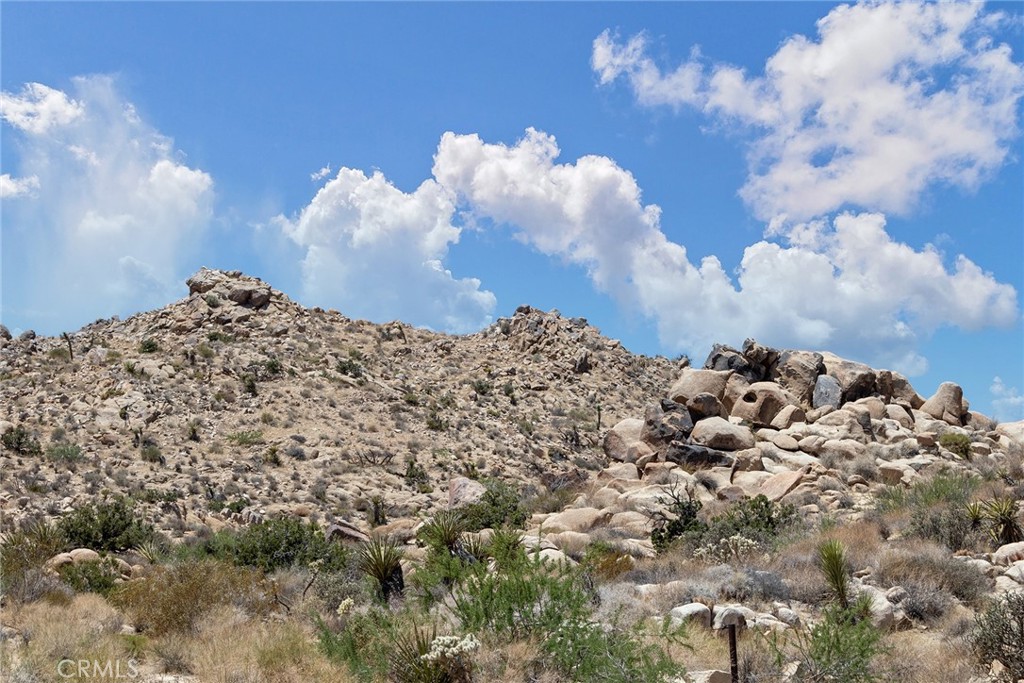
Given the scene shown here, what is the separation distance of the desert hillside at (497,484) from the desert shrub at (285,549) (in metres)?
0.21

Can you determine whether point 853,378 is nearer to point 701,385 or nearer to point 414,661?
point 701,385

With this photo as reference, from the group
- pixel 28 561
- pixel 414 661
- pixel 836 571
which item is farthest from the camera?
pixel 28 561

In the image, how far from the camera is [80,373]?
30.9m

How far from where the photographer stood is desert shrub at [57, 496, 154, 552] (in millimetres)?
15570

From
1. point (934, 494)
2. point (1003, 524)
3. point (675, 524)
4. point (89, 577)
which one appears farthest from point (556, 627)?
point (934, 494)

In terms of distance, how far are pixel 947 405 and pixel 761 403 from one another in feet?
24.8

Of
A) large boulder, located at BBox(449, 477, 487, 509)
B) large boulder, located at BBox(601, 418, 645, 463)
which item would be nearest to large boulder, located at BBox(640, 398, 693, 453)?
large boulder, located at BBox(601, 418, 645, 463)

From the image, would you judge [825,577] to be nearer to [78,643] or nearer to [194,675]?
[194,675]

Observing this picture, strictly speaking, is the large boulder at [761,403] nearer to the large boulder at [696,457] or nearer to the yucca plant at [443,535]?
the large boulder at [696,457]

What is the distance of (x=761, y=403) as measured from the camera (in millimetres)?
27312

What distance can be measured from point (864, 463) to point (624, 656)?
1702 cm

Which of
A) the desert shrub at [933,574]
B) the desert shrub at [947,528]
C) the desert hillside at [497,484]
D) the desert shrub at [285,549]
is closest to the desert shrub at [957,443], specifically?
the desert hillside at [497,484]

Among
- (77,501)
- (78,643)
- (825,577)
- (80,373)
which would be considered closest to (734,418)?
(825,577)

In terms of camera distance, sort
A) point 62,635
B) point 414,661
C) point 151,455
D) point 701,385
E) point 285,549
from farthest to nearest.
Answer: point 701,385 < point 151,455 < point 285,549 < point 62,635 < point 414,661
